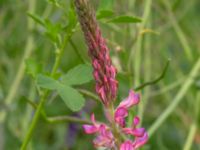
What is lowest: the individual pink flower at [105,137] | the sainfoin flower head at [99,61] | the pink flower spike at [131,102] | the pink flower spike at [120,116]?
the individual pink flower at [105,137]

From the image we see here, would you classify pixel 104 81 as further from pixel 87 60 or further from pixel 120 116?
pixel 87 60

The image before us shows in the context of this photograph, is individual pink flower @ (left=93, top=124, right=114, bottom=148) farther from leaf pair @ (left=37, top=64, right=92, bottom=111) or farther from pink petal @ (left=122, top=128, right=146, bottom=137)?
leaf pair @ (left=37, top=64, right=92, bottom=111)

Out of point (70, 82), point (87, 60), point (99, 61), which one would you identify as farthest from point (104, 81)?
point (87, 60)

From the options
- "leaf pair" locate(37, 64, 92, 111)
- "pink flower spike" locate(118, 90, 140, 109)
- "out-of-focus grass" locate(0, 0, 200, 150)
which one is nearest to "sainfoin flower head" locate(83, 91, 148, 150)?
"pink flower spike" locate(118, 90, 140, 109)

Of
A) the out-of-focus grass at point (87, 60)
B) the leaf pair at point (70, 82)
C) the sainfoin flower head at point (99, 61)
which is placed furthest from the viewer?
the out-of-focus grass at point (87, 60)

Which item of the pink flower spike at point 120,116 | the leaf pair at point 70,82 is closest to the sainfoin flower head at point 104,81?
the pink flower spike at point 120,116

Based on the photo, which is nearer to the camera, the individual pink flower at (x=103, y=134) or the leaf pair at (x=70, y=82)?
the individual pink flower at (x=103, y=134)

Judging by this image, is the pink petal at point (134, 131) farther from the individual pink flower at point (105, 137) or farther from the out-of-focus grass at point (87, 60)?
the out-of-focus grass at point (87, 60)

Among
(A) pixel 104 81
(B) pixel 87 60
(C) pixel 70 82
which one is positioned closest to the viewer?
(A) pixel 104 81

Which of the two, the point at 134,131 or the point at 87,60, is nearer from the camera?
the point at 134,131
